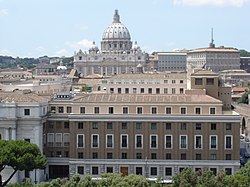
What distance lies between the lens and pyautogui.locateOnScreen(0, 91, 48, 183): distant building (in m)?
59.0

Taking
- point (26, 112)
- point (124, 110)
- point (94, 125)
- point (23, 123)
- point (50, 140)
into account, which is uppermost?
point (124, 110)

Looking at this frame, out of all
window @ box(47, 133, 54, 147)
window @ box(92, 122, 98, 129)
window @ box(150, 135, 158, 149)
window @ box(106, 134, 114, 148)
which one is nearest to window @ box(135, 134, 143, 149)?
window @ box(150, 135, 158, 149)

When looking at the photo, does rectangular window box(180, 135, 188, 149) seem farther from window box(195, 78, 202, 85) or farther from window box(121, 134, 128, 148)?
window box(195, 78, 202, 85)

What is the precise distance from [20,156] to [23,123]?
284 inches

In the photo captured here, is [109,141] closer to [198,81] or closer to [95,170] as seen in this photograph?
[95,170]

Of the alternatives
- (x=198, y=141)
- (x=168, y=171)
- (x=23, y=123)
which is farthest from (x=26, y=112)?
(x=198, y=141)

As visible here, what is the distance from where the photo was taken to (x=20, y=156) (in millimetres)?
52531

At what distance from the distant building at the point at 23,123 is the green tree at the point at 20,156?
17.8 ft

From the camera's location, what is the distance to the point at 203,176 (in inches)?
1772

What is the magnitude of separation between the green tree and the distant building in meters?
5.42

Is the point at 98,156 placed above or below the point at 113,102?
below

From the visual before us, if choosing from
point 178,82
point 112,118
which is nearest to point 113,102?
point 112,118

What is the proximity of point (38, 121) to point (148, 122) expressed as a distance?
9.23m

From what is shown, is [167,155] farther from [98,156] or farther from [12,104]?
[12,104]
